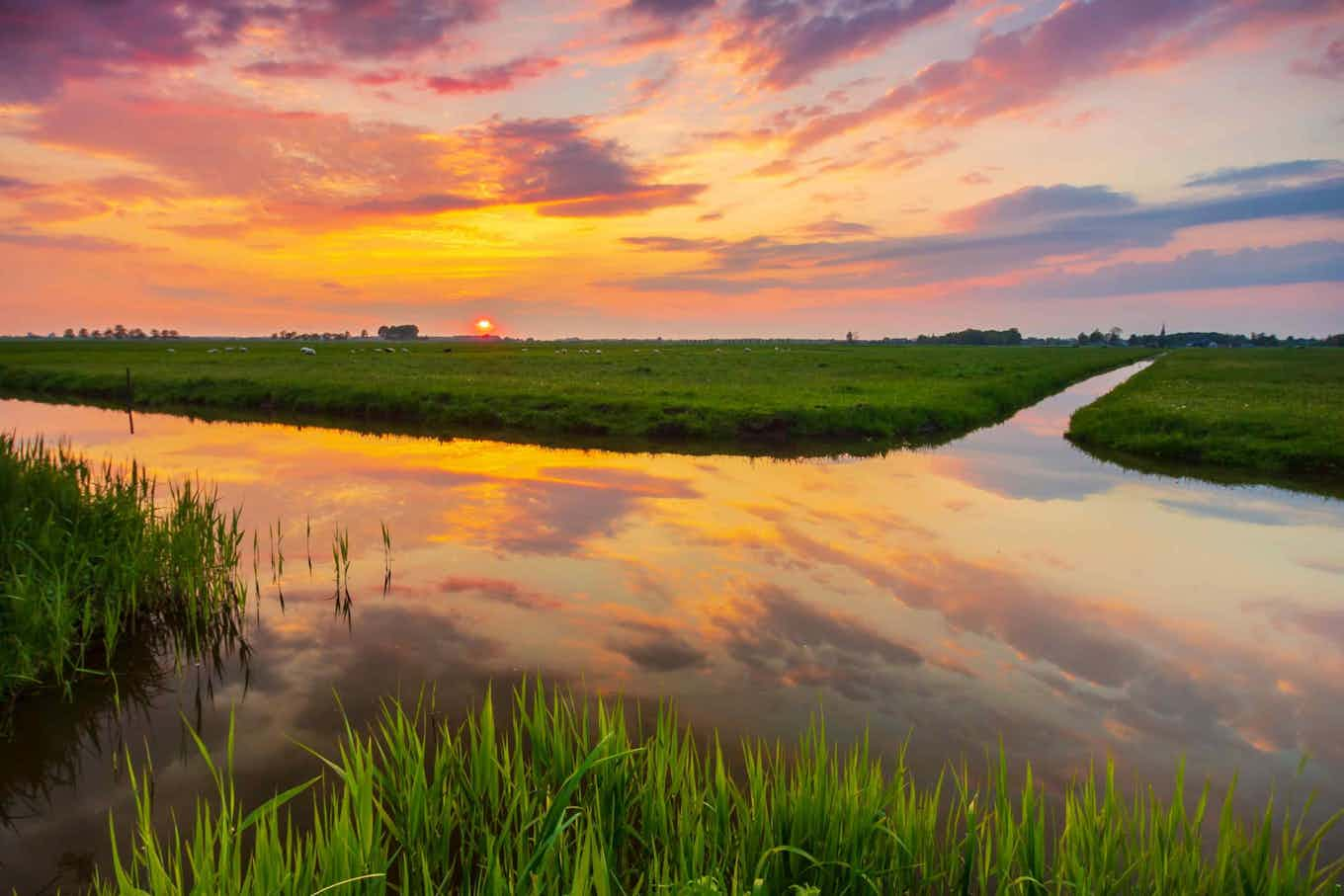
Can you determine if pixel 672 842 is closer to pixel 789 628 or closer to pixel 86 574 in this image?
pixel 789 628

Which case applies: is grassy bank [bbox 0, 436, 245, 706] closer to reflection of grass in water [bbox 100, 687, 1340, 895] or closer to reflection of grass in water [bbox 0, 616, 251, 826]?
reflection of grass in water [bbox 0, 616, 251, 826]

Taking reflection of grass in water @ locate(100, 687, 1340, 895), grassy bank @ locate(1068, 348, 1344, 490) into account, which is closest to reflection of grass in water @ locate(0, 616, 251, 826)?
reflection of grass in water @ locate(100, 687, 1340, 895)

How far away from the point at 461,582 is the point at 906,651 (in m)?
8.41

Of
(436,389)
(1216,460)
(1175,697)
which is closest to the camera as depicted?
(1175,697)

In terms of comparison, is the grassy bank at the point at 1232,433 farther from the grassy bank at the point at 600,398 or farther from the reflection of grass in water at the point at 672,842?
the reflection of grass in water at the point at 672,842

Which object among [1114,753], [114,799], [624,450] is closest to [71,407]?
[624,450]

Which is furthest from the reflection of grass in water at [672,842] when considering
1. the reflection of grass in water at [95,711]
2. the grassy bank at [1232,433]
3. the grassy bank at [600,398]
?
the grassy bank at [600,398]

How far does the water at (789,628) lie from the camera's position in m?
8.53

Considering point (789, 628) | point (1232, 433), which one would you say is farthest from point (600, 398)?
point (1232, 433)

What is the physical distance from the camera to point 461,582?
14.2m

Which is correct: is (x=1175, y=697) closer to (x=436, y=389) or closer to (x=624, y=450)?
(x=624, y=450)

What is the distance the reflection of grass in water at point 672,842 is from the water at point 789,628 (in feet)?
6.87

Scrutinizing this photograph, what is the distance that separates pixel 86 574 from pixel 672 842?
10.5m

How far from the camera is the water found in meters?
8.53
